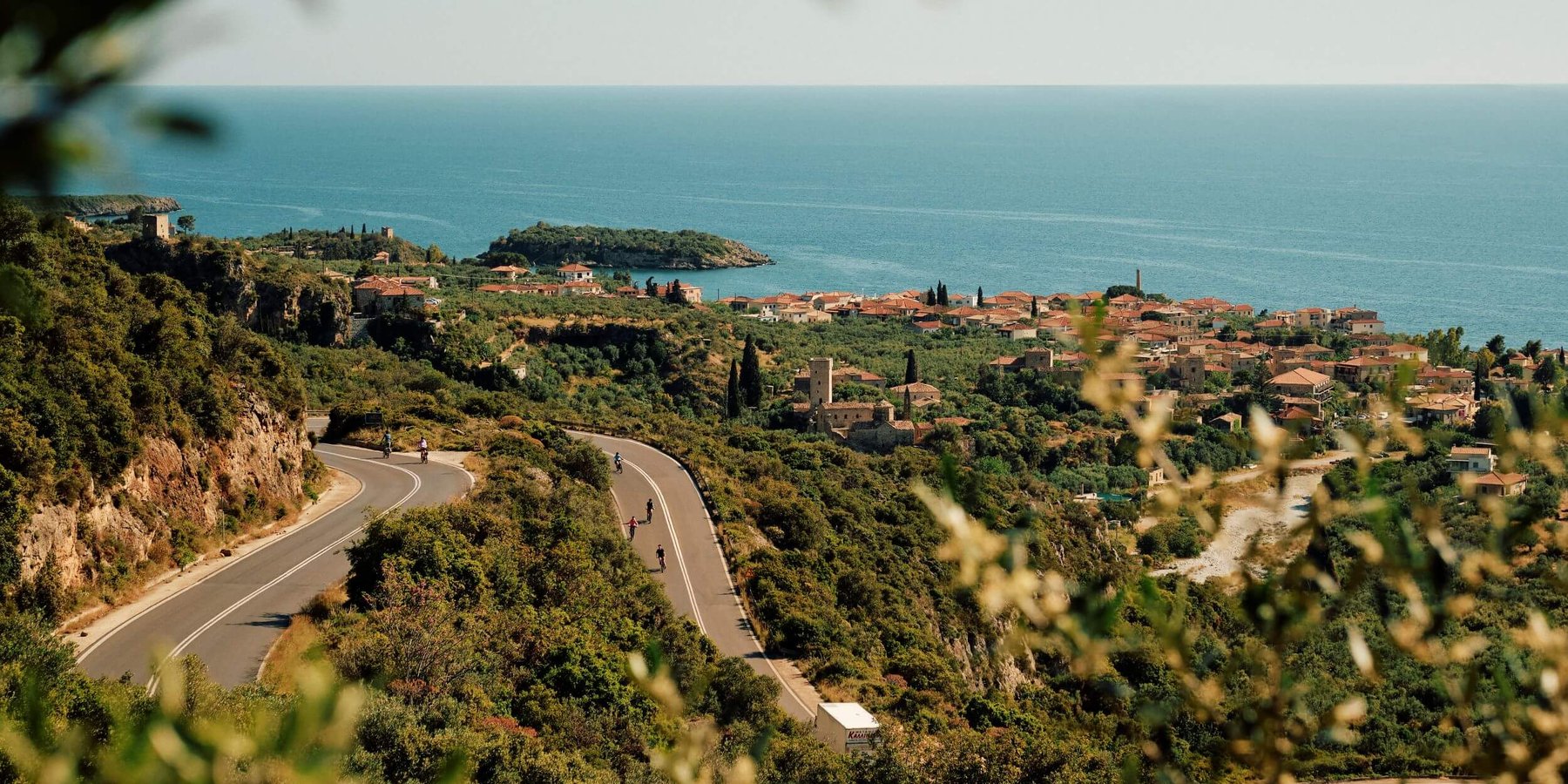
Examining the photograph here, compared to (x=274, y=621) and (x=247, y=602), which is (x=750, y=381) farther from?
(x=274, y=621)

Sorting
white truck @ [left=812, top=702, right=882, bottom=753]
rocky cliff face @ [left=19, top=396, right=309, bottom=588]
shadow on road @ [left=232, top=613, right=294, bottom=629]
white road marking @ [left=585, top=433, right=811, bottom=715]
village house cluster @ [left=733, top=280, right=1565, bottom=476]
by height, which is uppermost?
rocky cliff face @ [left=19, top=396, right=309, bottom=588]

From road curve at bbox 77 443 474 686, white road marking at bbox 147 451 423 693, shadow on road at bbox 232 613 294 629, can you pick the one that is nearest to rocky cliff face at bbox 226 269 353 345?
white road marking at bbox 147 451 423 693

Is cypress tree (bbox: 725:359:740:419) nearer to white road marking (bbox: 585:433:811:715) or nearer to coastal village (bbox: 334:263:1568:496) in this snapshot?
coastal village (bbox: 334:263:1568:496)

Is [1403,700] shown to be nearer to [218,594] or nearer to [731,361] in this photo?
[218,594]

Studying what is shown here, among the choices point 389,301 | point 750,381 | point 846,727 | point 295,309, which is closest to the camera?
point 846,727

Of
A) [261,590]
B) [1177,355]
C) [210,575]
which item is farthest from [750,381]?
[261,590]

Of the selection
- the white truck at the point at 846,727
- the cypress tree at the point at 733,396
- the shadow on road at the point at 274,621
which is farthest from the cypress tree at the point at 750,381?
the shadow on road at the point at 274,621

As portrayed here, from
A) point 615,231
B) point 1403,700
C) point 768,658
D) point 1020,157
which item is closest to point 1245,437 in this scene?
point 768,658
